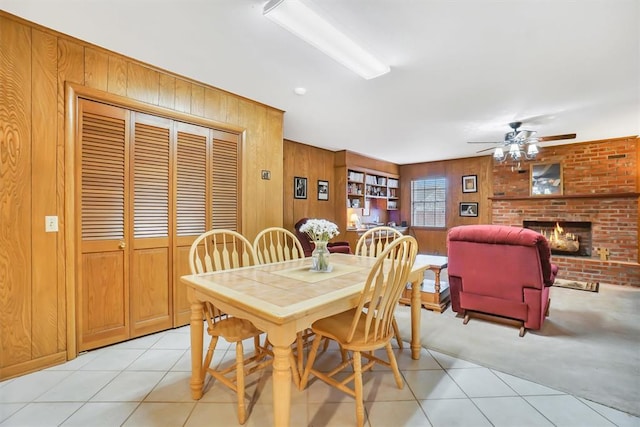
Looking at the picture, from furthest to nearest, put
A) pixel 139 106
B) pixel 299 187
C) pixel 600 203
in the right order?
pixel 299 187, pixel 600 203, pixel 139 106

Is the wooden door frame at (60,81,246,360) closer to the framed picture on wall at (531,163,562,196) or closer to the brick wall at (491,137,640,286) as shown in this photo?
the brick wall at (491,137,640,286)

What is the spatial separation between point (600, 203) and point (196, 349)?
6313mm

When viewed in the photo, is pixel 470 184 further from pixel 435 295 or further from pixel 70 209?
pixel 70 209

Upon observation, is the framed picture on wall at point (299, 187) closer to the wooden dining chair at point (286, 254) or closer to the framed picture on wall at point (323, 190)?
the framed picture on wall at point (323, 190)

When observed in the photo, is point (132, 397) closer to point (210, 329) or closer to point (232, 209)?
point (210, 329)

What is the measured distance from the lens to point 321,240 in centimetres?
204

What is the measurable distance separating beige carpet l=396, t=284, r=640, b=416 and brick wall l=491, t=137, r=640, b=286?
1.41 metres

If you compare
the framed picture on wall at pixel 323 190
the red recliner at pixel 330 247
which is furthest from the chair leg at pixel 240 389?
the framed picture on wall at pixel 323 190

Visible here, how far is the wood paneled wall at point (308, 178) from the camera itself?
4.98m

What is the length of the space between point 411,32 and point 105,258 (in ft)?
9.50

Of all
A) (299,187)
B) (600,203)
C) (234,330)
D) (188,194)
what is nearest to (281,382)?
(234,330)

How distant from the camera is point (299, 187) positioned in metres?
5.14

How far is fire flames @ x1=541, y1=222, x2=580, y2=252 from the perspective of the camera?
5.07 meters

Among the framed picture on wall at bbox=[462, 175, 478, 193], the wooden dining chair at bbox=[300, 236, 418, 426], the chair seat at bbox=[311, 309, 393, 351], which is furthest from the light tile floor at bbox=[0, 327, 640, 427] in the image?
the framed picture on wall at bbox=[462, 175, 478, 193]
